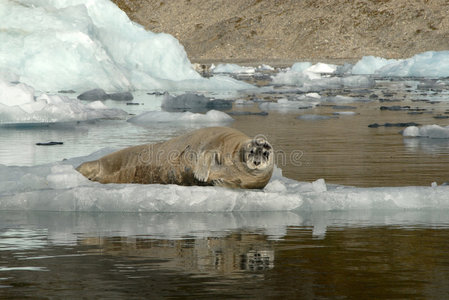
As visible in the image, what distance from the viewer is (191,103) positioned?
25297 mm

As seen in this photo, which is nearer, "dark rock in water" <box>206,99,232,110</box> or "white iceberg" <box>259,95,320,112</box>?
"white iceberg" <box>259,95,320,112</box>

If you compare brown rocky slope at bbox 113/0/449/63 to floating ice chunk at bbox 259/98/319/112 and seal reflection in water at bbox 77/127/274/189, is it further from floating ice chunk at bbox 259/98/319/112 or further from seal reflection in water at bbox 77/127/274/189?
seal reflection in water at bbox 77/127/274/189

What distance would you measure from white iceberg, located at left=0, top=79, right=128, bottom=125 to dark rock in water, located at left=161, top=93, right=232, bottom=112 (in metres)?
4.68

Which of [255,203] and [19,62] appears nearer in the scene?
[255,203]

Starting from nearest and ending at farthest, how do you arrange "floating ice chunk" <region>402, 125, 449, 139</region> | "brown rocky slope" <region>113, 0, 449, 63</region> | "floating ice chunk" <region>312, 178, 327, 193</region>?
"floating ice chunk" <region>312, 178, 327, 193</region>, "floating ice chunk" <region>402, 125, 449, 139</region>, "brown rocky slope" <region>113, 0, 449, 63</region>

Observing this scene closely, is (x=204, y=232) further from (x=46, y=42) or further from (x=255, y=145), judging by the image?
(x=46, y=42)

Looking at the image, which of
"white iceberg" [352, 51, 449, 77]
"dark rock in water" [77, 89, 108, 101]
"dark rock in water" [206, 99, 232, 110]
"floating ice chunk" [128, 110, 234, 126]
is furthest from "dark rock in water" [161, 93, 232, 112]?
"white iceberg" [352, 51, 449, 77]

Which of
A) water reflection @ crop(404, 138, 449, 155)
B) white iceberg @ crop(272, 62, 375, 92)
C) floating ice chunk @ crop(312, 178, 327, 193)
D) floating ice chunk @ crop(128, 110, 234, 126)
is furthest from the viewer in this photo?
white iceberg @ crop(272, 62, 375, 92)

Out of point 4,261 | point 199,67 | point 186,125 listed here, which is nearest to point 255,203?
point 4,261

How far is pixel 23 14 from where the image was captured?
2864 centimetres

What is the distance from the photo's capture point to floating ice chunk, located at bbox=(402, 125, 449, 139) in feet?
50.3

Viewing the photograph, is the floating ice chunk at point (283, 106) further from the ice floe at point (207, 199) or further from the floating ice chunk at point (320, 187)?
the ice floe at point (207, 199)

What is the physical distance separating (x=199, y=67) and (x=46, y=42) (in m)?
27.0

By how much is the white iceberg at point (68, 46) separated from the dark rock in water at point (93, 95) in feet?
7.02
